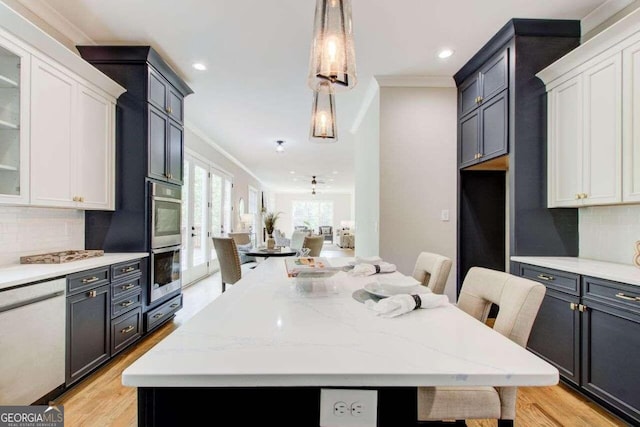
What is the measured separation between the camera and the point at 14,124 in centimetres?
202

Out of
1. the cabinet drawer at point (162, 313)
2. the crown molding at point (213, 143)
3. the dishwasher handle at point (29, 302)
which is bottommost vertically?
the cabinet drawer at point (162, 313)

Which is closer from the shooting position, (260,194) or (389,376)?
(389,376)

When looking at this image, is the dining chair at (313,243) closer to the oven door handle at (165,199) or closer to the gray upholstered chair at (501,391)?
the oven door handle at (165,199)

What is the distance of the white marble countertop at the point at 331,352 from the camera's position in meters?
0.68

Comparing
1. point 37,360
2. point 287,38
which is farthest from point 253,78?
point 37,360

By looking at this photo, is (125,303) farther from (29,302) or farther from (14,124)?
(14,124)

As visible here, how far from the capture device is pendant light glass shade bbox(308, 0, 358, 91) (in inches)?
51.2

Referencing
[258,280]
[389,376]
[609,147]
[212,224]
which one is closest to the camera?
[389,376]

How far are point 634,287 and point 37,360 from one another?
11.1ft

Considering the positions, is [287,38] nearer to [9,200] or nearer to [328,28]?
[328,28]

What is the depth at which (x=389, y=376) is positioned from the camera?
69 cm

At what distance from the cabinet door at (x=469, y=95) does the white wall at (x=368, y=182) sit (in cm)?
91

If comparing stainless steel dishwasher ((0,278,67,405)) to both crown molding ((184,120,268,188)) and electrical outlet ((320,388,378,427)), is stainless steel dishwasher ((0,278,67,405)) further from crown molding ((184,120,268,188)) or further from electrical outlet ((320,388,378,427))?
crown molding ((184,120,268,188))

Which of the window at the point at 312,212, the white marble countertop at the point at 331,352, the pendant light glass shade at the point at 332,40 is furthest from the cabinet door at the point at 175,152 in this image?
the window at the point at 312,212
